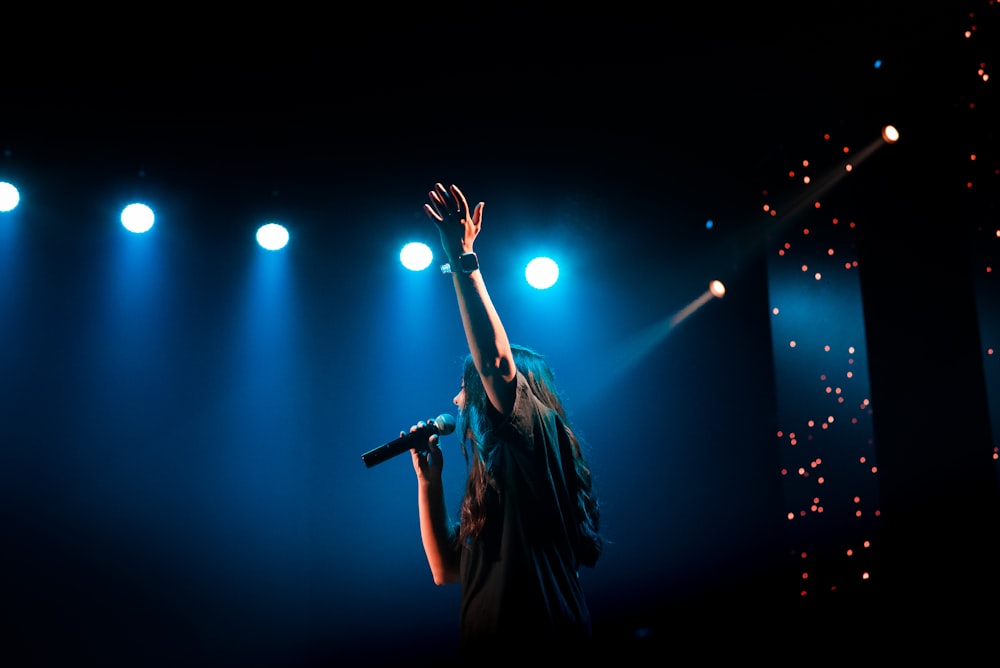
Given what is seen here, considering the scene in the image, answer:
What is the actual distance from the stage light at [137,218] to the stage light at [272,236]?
50cm

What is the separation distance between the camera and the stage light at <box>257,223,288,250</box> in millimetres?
3283

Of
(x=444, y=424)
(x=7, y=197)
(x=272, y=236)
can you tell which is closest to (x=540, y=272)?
(x=272, y=236)

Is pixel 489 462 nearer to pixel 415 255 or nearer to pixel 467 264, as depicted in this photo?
pixel 467 264

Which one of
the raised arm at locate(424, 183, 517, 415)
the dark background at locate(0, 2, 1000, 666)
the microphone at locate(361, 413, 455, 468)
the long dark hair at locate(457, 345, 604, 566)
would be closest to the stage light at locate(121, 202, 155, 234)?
the dark background at locate(0, 2, 1000, 666)

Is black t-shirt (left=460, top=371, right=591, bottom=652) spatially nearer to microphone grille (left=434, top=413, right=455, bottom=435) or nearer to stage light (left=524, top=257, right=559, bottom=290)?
microphone grille (left=434, top=413, right=455, bottom=435)

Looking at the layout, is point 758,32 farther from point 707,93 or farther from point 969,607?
point 969,607

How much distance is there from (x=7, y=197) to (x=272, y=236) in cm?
114

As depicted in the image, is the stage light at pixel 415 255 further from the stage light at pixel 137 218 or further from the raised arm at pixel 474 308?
the raised arm at pixel 474 308

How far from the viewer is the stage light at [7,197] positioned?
2863 mm

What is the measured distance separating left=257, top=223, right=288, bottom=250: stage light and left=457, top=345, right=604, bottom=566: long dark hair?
1872 millimetres

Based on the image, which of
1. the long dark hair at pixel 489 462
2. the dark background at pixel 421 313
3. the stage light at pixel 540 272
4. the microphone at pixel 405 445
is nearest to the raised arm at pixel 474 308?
the long dark hair at pixel 489 462

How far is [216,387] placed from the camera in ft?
10.2

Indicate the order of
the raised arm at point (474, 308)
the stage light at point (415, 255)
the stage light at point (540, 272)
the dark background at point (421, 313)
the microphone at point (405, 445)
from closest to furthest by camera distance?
the raised arm at point (474, 308), the microphone at point (405, 445), the dark background at point (421, 313), the stage light at point (415, 255), the stage light at point (540, 272)

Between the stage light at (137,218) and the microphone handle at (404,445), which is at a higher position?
the stage light at (137,218)
